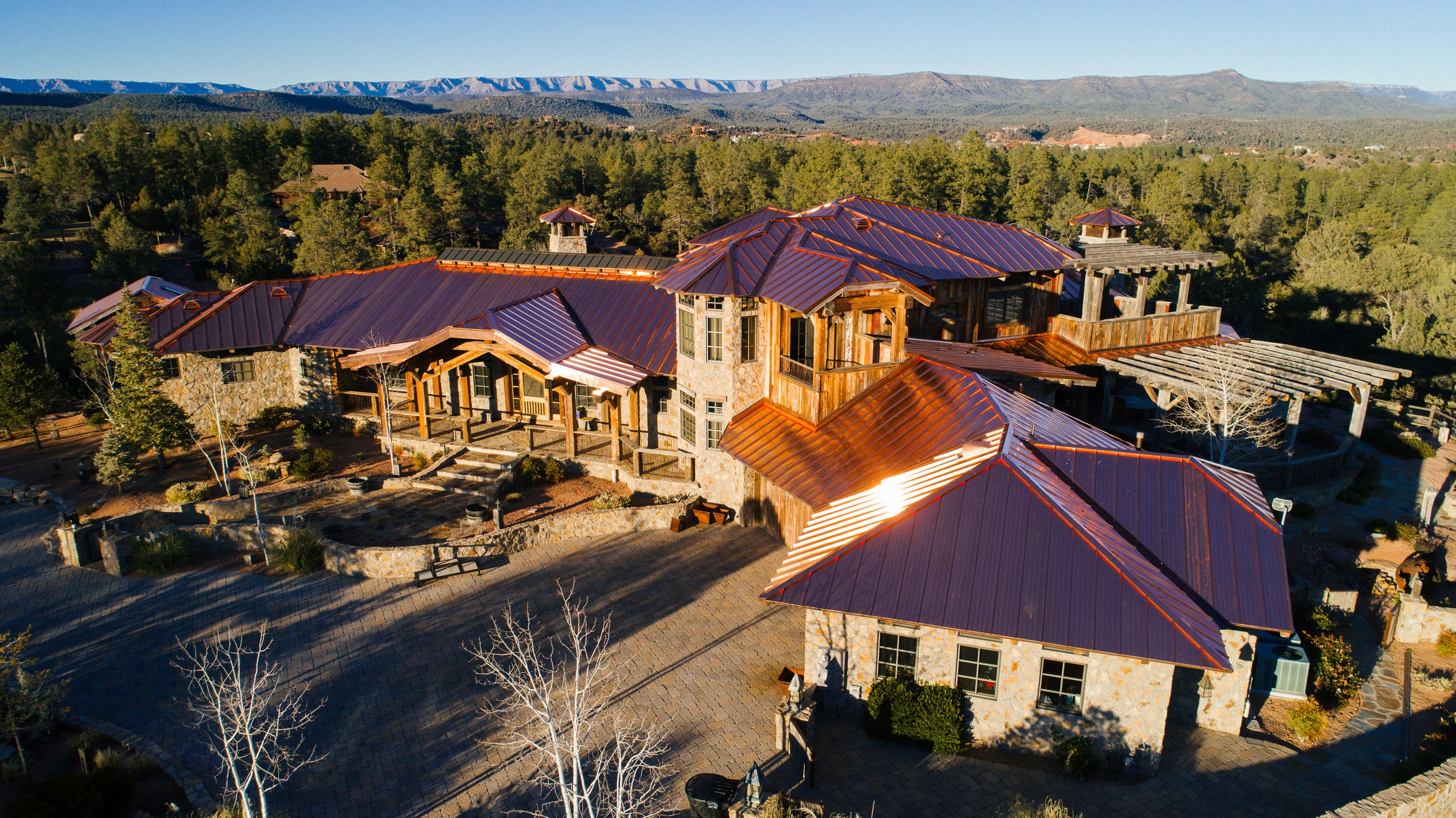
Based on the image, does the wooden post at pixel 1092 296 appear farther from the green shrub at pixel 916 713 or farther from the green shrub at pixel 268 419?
the green shrub at pixel 268 419

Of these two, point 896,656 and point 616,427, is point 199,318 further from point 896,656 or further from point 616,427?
point 896,656

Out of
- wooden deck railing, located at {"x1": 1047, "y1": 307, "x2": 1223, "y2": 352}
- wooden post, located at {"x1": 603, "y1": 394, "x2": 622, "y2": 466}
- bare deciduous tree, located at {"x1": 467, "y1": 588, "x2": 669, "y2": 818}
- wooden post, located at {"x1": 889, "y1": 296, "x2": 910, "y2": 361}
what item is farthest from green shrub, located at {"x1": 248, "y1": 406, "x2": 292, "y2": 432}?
wooden deck railing, located at {"x1": 1047, "y1": 307, "x2": 1223, "y2": 352}

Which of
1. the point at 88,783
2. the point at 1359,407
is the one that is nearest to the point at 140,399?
the point at 88,783

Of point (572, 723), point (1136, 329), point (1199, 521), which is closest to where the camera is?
point (572, 723)

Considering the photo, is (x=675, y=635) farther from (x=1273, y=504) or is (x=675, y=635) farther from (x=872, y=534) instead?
(x=1273, y=504)

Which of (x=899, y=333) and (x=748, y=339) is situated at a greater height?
(x=899, y=333)
